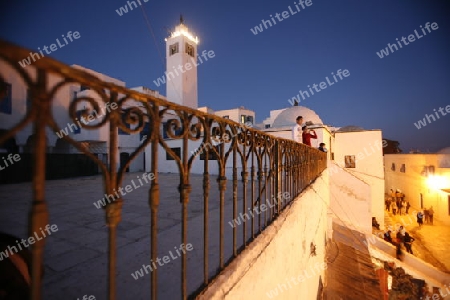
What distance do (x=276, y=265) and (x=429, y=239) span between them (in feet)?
67.3

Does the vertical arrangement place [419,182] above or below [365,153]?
below

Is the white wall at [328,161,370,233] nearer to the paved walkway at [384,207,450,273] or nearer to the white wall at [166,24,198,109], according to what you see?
the paved walkway at [384,207,450,273]

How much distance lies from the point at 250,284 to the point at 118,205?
1536 millimetres

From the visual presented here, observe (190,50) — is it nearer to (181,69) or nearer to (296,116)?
(181,69)

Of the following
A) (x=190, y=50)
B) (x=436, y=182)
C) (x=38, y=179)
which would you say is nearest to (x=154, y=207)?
(x=38, y=179)

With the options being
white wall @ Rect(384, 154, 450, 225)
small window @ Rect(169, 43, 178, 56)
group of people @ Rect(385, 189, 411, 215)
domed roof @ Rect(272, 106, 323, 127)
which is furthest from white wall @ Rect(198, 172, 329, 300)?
small window @ Rect(169, 43, 178, 56)

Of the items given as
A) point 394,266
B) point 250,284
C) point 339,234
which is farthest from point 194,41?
point 250,284

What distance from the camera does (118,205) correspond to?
1014 mm

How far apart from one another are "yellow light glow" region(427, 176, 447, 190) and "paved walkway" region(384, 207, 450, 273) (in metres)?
3.30

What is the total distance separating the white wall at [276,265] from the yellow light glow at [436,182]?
82.2 ft

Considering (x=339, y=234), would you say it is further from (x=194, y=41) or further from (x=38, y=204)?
(x=194, y=41)

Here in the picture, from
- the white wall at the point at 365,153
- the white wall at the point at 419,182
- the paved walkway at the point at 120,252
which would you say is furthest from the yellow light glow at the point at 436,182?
the paved walkway at the point at 120,252

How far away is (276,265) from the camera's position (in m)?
2.56

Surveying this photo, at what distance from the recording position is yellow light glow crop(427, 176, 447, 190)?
68.0 feet
